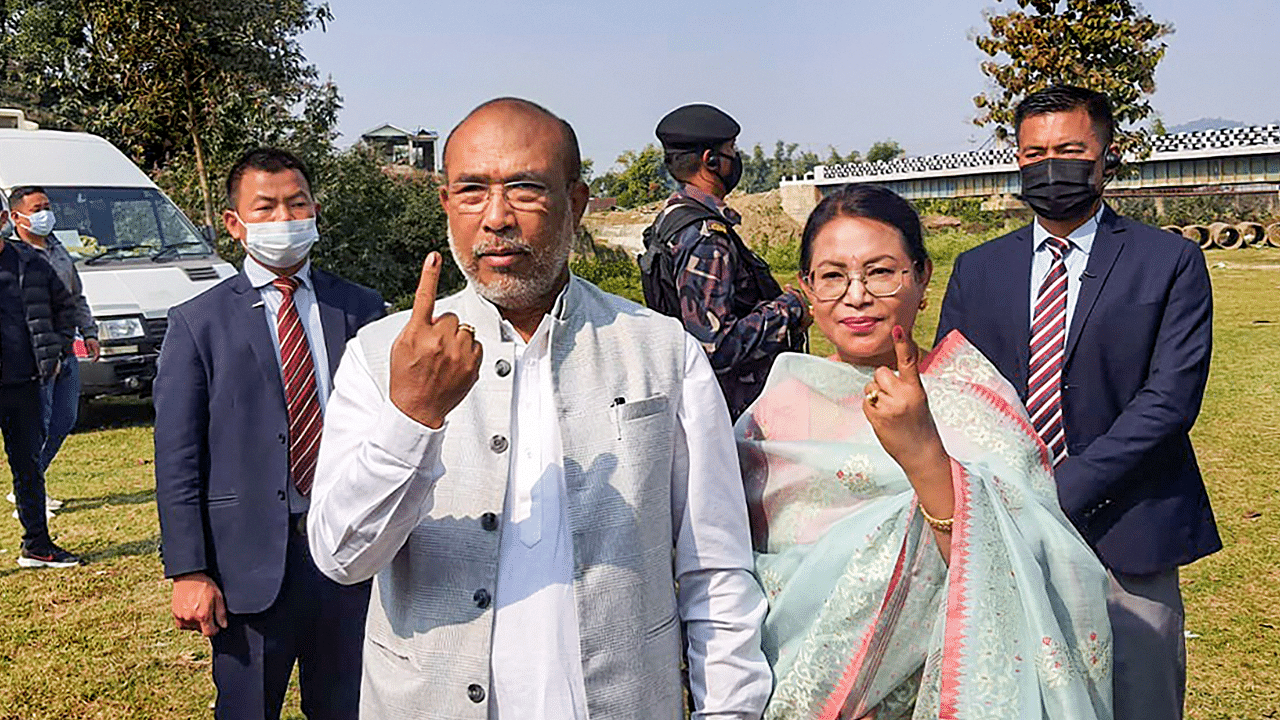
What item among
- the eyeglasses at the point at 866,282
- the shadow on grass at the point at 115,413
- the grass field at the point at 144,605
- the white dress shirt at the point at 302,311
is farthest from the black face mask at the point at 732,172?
the shadow on grass at the point at 115,413

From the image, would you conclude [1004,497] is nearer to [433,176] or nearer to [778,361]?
[778,361]

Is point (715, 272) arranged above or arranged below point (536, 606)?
above

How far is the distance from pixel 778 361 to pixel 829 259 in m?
0.25

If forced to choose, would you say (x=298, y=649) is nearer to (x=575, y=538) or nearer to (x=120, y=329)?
(x=575, y=538)

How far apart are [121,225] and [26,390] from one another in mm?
4879

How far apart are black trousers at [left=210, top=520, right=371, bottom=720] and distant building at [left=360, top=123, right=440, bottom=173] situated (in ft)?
65.6

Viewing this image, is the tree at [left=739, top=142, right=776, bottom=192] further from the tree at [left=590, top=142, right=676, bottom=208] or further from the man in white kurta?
the man in white kurta

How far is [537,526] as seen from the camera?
2080 millimetres

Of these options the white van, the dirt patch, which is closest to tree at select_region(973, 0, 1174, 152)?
the dirt patch

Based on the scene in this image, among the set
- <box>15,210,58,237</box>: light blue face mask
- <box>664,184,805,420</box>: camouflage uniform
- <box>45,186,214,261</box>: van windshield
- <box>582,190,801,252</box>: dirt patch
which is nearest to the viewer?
<box>664,184,805,420</box>: camouflage uniform

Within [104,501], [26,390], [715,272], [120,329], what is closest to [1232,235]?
[120,329]

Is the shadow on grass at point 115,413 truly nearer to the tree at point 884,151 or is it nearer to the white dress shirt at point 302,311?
the white dress shirt at point 302,311

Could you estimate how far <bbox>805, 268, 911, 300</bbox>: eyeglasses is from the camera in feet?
7.66

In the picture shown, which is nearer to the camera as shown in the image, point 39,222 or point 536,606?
point 536,606
